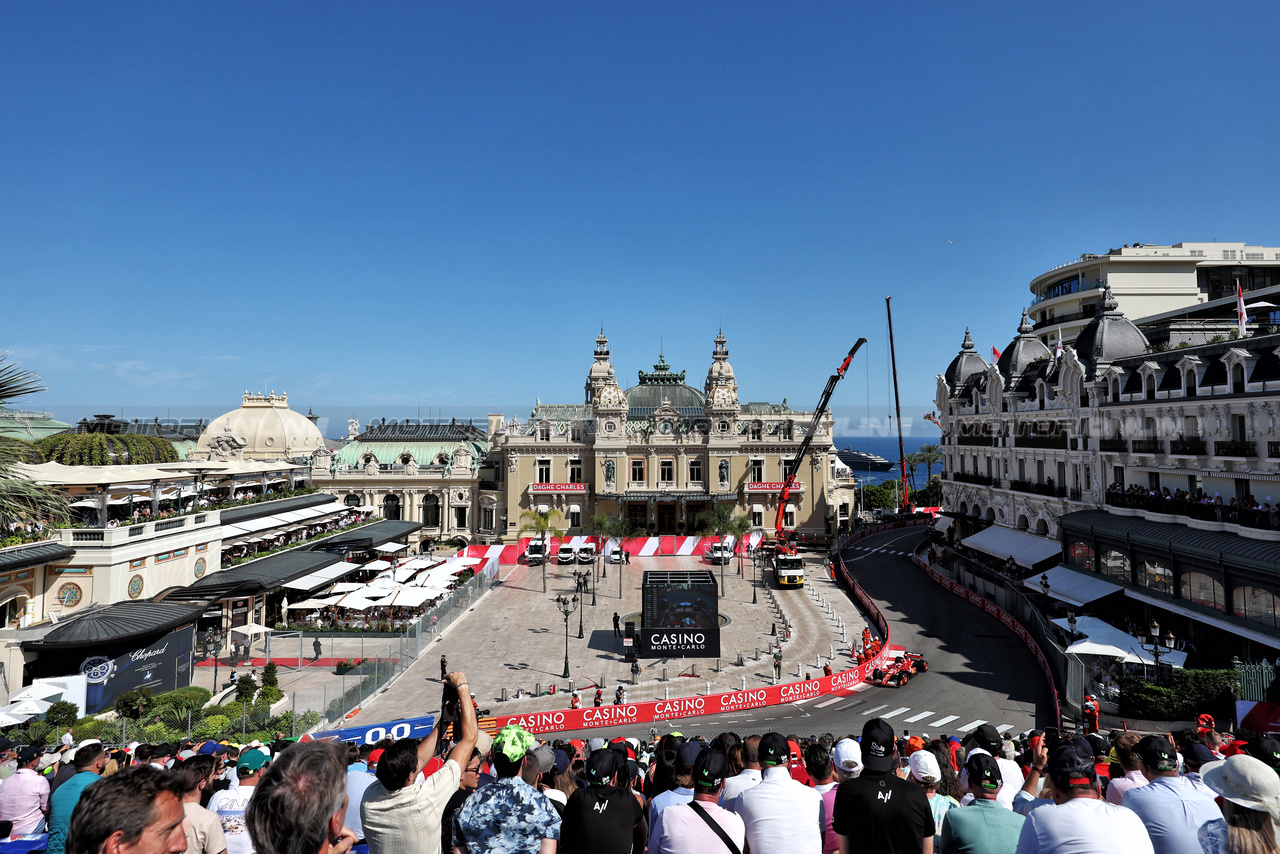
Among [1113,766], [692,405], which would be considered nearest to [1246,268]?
[692,405]

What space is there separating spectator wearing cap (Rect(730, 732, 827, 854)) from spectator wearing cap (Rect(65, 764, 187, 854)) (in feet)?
15.5

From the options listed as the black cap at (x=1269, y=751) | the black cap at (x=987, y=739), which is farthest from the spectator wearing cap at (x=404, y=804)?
the black cap at (x=1269, y=751)

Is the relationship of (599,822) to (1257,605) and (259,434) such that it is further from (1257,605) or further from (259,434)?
(259,434)

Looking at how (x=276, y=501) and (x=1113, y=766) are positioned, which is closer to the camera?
(x=1113, y=766)

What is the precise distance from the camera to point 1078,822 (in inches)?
223

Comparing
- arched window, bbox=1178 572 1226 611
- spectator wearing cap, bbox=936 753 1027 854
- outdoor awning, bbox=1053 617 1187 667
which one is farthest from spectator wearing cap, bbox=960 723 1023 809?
arched window, bbox=1178 572 1226 611

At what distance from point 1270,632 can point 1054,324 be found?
46256 mm

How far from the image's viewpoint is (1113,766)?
37.3 ft

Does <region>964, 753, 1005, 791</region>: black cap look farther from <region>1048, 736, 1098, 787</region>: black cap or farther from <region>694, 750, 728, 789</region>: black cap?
<region>694, 750, 728, 789</region>: black cap

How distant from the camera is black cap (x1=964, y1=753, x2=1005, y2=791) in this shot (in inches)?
271

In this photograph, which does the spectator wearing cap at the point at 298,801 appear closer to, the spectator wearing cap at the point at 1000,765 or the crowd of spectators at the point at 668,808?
the crowd of spectators at the point at 668,808

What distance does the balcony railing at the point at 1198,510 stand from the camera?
90.8ft

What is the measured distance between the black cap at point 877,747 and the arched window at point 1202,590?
95.3ft

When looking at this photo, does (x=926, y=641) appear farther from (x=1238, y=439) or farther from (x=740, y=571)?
(x=740, y=571)
